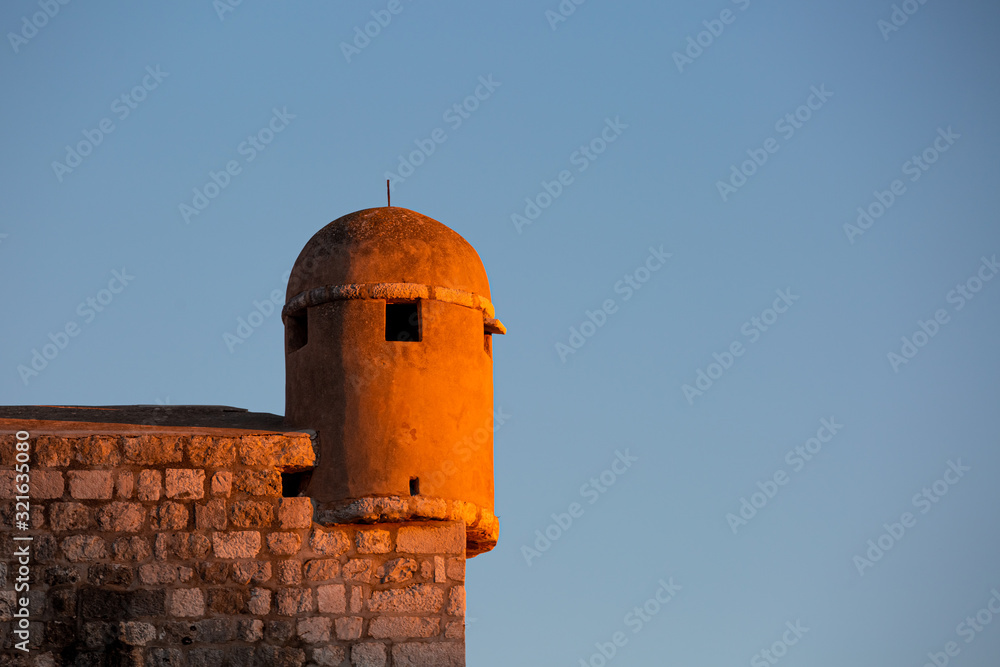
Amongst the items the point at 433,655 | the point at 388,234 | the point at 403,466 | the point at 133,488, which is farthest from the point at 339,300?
the point at 433,655

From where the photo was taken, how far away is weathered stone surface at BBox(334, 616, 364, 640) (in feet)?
27.8

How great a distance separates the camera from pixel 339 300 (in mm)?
9062

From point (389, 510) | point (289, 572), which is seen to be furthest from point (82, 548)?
point (389, 510)

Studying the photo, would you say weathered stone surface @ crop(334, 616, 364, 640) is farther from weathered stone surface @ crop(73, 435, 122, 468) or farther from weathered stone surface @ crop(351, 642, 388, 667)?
weathered stone surface @ crop(73, 435, 122, 468)

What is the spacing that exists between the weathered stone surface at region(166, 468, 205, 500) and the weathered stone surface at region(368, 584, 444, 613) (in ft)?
4.33

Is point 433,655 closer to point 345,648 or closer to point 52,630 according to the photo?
point 345,648

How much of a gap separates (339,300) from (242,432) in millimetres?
1094

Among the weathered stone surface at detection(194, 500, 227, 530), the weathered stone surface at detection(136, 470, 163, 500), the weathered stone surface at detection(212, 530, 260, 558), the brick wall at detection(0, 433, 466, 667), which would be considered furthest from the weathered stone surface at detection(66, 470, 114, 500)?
the weathered stone surface at detection(212, 530, 260, 558)

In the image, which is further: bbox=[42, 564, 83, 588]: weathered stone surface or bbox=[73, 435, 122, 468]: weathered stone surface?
bbox=[73, 435, 122, 468]: weathered stone surface

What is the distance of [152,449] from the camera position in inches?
341

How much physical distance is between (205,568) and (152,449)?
85 cm

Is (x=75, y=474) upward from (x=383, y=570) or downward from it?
upward

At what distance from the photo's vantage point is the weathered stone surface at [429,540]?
8711mm

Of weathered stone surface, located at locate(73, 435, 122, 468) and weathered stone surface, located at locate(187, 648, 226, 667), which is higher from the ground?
weathered stone surface, located at locate(73, 435, 122, 468)
